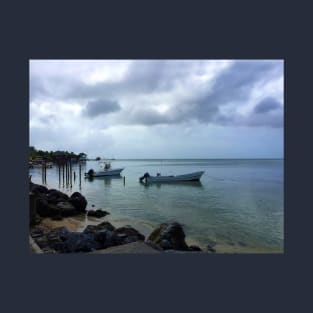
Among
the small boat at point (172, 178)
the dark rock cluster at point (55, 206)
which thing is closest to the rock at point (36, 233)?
the dark rock cluster at point (55, 206)

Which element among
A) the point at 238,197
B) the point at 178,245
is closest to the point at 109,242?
the point at 178,245

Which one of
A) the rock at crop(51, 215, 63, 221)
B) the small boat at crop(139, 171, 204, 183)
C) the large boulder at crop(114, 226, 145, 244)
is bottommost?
the rock at crop(51, 215, 63, 221)

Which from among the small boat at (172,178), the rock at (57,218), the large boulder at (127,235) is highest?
the small boat at (172,178)

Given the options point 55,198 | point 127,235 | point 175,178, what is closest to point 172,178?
point 175,178

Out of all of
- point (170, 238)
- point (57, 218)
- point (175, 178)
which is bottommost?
point (57, 218)

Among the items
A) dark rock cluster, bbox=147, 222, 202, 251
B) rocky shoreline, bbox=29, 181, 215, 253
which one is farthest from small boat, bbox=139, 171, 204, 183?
dark rock cluster, bbox=147, 222, 202, 251

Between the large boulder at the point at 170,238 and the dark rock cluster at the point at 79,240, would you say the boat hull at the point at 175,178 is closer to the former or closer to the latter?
the dark rock cluster at the point at 79,240

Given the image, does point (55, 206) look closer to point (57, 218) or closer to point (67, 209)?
point (67, 209)

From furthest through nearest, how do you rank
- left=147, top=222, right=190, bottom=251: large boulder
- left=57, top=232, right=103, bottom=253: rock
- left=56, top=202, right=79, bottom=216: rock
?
left=56, top=202, right=79, bottom=216: rock → left=147, top=222, right=190, bottom=251: large boulder → left=57, top=232, right=103, bottom=253: rock

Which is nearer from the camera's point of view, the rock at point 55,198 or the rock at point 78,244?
the rock at point 78,244

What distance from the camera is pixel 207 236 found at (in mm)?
9859

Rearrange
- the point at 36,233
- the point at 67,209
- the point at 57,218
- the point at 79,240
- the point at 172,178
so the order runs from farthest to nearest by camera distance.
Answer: the point at 172,178, the point at 67,209, the point at 57,218, the point at 36,233, the point at 79,240

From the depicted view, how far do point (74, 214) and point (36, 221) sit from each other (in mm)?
2895

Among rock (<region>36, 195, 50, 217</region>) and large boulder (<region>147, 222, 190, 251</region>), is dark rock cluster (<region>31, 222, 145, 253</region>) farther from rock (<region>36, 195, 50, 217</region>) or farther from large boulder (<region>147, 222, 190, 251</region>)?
rock (<region>36, 195, 50, 217</region>)
